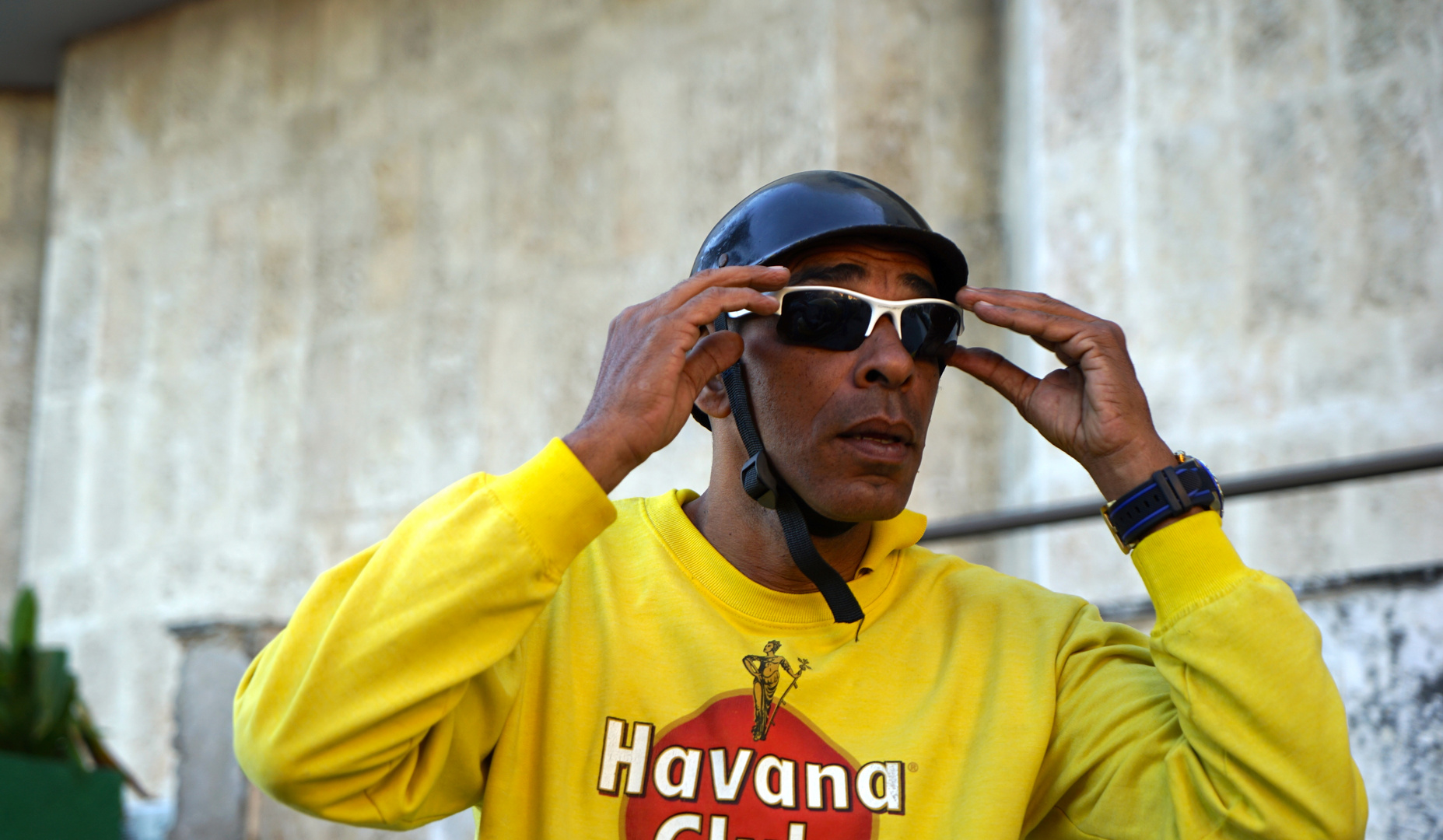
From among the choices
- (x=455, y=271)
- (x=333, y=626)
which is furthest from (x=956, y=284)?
(x=455, y=271)

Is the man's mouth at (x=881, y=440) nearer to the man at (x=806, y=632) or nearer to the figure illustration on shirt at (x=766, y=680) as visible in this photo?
the man at (x=806, y=632)

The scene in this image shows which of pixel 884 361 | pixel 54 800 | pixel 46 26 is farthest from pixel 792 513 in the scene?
pixel 46 26

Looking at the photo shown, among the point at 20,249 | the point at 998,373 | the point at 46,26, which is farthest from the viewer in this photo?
the point at 20,249

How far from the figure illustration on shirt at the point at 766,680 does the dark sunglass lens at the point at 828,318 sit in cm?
52

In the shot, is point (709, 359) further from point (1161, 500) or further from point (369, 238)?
point (369, 238)

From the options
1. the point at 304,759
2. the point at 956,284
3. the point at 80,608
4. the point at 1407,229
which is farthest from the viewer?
the point at 80,608

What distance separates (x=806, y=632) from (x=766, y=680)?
132mm

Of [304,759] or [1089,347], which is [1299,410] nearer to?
[1089,347]

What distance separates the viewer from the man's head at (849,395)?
2.33 meters

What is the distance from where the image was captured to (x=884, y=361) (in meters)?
2.33

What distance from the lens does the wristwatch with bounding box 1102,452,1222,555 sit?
218 centimetres

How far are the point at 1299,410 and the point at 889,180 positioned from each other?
2088 millimetres

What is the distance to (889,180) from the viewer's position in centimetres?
619

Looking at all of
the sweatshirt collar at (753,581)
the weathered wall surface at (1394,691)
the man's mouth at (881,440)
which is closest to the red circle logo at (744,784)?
the sweatshirt collar at (753,581)
